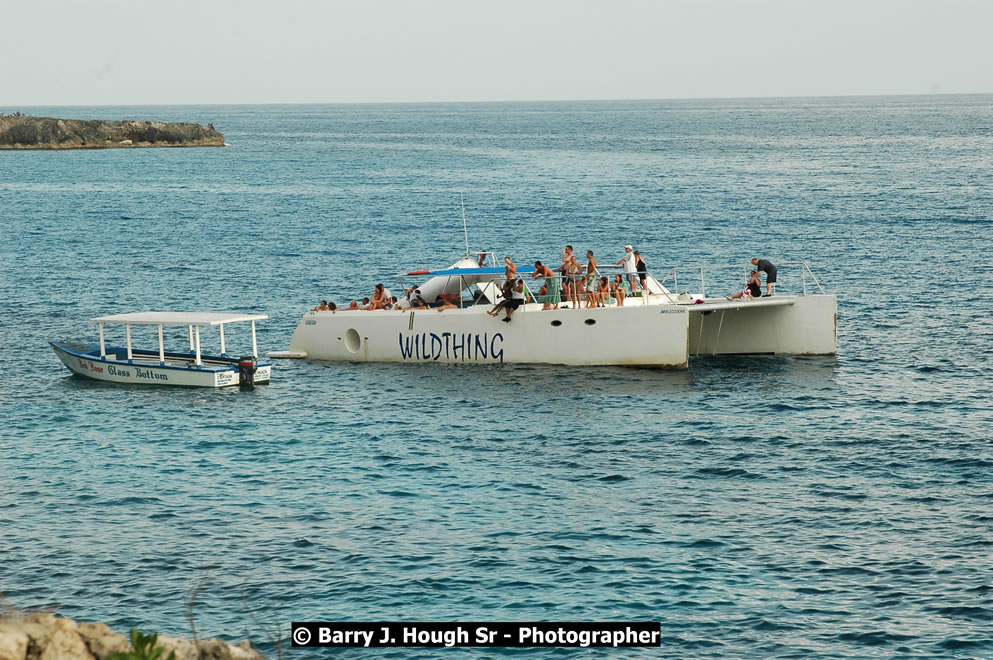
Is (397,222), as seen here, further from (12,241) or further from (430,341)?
(430,341)

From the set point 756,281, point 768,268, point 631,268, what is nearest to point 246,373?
point 631,268

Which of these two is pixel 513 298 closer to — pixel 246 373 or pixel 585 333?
pixel 585 333

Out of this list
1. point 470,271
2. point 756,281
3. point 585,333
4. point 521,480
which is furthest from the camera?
point 470,271

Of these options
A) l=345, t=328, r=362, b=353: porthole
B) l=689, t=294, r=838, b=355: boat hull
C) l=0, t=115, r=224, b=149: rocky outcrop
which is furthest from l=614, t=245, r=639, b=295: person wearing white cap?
l=0, t=115, r=224, b=149: rocky outcrop

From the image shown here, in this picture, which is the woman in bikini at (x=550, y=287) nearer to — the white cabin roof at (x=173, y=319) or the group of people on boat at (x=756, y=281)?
the group of people on boat at (x=756, y=281)

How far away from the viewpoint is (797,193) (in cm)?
9281

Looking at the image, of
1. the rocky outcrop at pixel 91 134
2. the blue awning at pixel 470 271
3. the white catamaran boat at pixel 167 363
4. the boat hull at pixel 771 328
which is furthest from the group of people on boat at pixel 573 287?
the rocky outcrop at pixel 91 134

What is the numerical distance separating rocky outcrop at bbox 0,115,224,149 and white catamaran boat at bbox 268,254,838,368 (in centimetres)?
14272

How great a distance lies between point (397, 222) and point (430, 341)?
45.0 meters

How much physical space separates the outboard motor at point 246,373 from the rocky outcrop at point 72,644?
2170 centimetres

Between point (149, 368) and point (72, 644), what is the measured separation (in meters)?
23.7

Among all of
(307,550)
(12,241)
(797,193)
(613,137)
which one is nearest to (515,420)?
(307,550)

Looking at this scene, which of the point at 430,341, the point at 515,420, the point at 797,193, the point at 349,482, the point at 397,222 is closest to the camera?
the point at 349,482

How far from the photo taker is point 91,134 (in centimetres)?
17012
